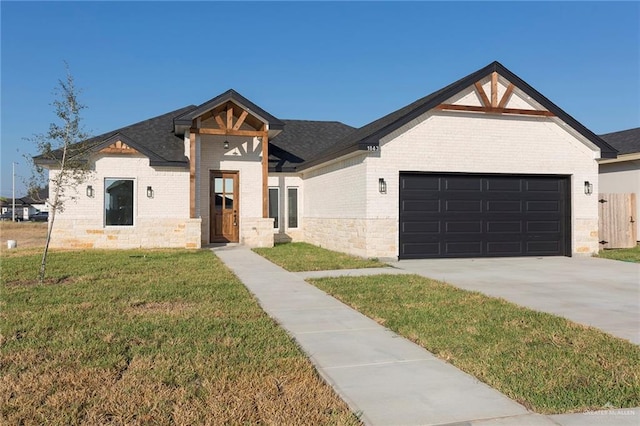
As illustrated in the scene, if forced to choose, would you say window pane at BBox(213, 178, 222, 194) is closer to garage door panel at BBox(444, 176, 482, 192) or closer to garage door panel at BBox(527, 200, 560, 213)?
Answer: garage door panel at BBox(444, 176, 482, 192)

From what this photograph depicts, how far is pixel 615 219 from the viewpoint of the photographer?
1650 cm

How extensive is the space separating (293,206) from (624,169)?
13.6 meters

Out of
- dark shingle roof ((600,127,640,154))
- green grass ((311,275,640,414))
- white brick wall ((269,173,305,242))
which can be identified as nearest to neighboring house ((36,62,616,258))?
white brick wall ((269,173,305,242))

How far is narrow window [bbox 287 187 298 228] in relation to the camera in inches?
762

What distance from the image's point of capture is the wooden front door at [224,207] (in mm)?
17828

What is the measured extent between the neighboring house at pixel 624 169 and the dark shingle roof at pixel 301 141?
1138 centimetres

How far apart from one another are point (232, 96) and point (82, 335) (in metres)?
12.0

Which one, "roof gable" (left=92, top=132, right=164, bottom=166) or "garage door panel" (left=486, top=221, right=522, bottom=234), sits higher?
"roof gable" (left=92, top=132, right=164, bottom=166)

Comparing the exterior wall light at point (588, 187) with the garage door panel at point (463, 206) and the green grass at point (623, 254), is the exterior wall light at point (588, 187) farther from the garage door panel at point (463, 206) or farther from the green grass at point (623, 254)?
the garage door panel at point (463, 206)

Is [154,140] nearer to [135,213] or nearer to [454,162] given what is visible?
[135,213]

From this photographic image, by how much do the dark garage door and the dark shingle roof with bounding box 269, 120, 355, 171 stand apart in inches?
260

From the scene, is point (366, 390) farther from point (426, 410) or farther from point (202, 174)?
point (202, 174)

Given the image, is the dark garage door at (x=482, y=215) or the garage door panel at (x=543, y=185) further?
the garage door panel at (x=543, y=185)

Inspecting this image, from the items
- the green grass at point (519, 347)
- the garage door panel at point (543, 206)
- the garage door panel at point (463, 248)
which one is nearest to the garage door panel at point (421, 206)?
the garage door panel at point (463, 248)
